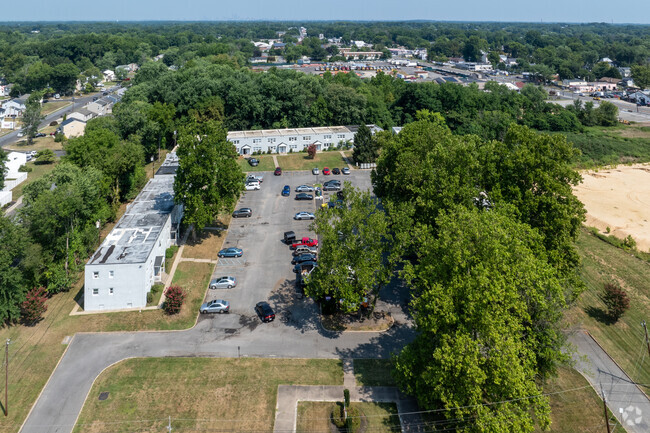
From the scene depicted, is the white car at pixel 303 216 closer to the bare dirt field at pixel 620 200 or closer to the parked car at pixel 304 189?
the parked car at pixel 304 189

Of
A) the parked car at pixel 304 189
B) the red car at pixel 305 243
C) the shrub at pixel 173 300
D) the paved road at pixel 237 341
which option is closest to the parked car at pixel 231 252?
the paved road at pixel 237 341

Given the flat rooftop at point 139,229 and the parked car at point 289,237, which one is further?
the parked car at point 289,237

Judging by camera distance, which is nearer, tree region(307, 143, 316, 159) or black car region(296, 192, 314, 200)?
black car region(296, 192, 314, 200)

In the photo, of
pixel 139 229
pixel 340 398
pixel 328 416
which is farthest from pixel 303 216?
pixel 328 416

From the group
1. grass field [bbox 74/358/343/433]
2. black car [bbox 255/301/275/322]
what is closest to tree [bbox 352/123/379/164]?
black car [bbox 255/301/275/322]

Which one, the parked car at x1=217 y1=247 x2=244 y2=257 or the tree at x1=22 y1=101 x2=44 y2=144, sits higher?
the tree at x1=22 y1=101 x2=44 y2=144

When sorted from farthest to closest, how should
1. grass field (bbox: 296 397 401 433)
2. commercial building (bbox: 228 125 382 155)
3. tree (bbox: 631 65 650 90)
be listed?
tree (bbox: 631 65 650 90) → commercial building (bbox: 228 125 382 155) → grass field (bbox: 296 397 401 433)

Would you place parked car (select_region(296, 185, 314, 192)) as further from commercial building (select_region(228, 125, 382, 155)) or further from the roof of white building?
commercial building (select_region(228, 125, 382, 155))
